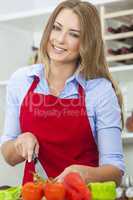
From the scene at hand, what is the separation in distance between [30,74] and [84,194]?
2.05ft

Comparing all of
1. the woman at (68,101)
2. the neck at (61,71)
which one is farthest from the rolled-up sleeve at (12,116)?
the neck at (61,71)

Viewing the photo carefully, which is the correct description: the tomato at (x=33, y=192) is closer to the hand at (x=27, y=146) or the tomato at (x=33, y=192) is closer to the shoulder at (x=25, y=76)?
the hand at (x=27, y=146)

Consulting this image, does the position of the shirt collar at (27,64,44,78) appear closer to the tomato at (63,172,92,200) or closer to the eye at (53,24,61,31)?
the eye at (53,24,61,31)

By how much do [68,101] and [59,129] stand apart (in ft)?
0.27

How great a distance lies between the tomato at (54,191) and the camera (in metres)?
0.85

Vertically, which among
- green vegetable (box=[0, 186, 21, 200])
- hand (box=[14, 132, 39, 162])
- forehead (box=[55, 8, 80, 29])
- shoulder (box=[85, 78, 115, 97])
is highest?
forehead (box=[55, 8, 80, 29])

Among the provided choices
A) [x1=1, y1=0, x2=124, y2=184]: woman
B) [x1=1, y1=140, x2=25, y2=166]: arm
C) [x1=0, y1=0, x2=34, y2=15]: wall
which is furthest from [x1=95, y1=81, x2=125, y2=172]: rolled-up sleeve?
[x1=0, y1=0, x2=34, y2=15]: wall

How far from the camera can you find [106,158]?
4.23ft

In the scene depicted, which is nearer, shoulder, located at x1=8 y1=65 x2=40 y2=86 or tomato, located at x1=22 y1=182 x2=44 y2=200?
tomato, located at x1=22 y1=182 x2=44 y2=200

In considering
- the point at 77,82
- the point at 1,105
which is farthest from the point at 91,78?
the point at 1,105

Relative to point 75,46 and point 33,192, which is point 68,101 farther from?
point 33,192

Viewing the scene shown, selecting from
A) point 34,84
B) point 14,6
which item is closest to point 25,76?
point 34,84

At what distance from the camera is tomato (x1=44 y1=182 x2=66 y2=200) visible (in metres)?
0.85

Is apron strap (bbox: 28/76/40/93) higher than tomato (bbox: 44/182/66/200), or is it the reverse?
apron strap (bbox: 28/76/40/93)
